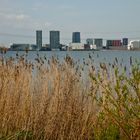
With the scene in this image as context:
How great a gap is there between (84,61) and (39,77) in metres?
0.80

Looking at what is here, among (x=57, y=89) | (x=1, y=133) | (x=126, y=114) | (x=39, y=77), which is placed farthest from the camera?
(x=39, y=77)

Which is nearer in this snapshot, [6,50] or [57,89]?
[57,89]

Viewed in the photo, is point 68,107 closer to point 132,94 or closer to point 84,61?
point 84,61

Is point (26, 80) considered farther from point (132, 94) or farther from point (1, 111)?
point (132, 94)

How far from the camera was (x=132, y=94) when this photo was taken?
3619 mm

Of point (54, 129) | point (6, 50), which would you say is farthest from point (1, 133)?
point (6, 50)

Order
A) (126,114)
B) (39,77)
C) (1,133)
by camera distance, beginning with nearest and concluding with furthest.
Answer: (126,114) → (1,133) → (39,77)

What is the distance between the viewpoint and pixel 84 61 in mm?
6434

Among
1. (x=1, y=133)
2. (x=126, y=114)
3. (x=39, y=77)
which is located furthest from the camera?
(x=39, y=77)

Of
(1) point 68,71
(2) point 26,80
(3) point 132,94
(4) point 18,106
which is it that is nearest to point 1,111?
(4) point 18,106

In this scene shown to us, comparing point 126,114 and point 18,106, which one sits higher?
point 126,114

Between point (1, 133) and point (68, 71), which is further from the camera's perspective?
point (68, 71)

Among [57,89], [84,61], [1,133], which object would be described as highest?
[84,61]

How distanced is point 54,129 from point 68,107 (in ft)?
1.30
